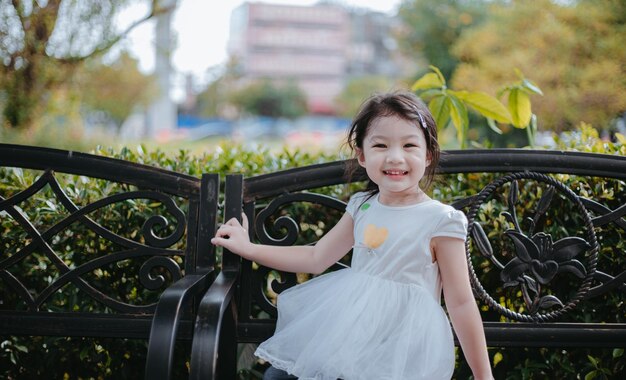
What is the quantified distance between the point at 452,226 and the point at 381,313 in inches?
9.1

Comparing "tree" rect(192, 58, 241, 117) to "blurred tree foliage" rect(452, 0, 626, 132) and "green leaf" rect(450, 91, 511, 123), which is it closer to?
"blurred tree foliage" rect(452, 0, 626, 132)

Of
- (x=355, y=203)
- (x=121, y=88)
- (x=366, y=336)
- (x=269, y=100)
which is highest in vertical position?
(x=355, y=203)

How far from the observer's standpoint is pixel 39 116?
5.42 meters

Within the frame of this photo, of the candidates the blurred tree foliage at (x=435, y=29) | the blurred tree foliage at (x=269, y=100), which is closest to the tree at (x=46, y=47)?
the blurred tree foliage at (x=435, y=29)

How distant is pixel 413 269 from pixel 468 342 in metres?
0.18

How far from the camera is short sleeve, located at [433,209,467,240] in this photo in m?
1.24

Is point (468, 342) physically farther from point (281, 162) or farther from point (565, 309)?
point (281, 162)

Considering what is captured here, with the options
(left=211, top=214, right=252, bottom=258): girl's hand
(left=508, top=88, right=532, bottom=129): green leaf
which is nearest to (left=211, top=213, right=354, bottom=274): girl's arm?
(left=211, top=214, right=252, bottom=258): girl's hand

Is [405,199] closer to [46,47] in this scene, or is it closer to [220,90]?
[46,47]

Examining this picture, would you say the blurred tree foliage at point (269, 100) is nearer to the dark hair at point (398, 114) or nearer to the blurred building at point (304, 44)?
the blurred building at point (304, 44)

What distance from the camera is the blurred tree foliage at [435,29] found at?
42.6 feet

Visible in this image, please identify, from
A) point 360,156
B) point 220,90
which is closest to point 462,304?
point 360,156

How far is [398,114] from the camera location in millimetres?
1300

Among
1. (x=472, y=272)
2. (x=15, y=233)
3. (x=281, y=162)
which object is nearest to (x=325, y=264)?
(x=472, y=272)
